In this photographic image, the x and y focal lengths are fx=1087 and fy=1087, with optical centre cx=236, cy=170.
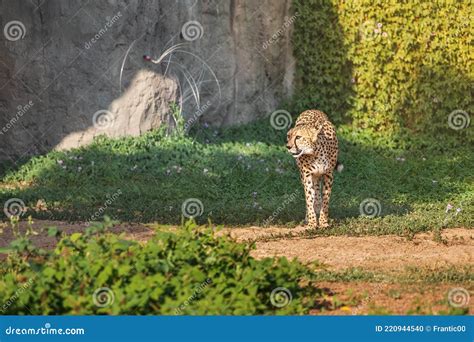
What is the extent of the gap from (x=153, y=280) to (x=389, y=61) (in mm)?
12127

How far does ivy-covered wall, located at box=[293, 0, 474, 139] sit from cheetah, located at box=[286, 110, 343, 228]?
5709 mm

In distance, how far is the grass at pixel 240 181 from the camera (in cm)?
1347

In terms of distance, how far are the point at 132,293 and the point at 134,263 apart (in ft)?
1.65

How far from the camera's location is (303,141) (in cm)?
1252

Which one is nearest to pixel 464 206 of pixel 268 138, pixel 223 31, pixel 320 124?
pixel 320 124

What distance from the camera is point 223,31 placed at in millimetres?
18281

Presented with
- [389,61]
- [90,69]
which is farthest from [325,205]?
[389,61]

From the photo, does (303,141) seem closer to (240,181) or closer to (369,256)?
(369,256)

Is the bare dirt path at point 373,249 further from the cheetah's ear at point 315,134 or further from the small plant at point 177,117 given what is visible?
the small plant at point 177,117

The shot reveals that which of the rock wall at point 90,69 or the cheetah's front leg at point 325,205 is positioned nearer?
the cheetah's front leg at point 325,205

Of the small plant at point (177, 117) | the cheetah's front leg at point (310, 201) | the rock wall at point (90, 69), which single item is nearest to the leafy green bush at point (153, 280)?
the cheetah's front leg at point (310, 201)

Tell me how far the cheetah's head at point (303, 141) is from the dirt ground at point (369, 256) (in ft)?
3.03

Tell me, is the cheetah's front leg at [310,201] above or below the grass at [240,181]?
below

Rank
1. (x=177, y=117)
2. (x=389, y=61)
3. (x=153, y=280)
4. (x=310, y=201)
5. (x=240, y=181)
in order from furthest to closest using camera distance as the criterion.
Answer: (x=389, y=61) < (x=177, y=117) < (x=240, y=181) < (x=310, y=201) < (x=153, y=280)
